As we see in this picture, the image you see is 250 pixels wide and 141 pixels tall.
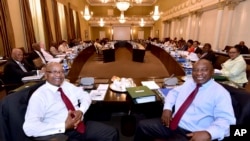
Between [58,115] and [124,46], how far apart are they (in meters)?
14.3

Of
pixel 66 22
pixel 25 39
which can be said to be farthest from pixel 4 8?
pixel 66 22

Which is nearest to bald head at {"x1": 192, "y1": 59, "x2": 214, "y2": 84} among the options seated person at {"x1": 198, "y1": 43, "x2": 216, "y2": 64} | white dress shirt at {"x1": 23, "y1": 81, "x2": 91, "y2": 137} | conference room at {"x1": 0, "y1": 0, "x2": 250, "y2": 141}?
conference room at {"x1": 0, "y1": 0, "x2": 250, "y2": 141}

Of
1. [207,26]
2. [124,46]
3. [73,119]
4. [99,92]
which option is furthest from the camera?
[124,46]

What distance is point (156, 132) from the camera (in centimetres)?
160

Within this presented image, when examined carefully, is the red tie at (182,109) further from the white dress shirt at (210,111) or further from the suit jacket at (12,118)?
the suit jacket at (12,118)

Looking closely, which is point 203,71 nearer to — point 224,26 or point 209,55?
point 209,55

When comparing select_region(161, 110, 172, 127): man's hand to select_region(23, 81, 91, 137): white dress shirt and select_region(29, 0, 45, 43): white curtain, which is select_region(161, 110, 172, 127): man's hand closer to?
select_region(23, 81, 91, 137): white dress shirt

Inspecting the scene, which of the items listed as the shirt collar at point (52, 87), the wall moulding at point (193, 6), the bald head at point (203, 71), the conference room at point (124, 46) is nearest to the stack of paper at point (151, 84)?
the conference room at point (124, 46)

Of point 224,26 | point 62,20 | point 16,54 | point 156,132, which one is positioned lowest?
point 156,132

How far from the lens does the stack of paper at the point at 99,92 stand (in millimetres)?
1760

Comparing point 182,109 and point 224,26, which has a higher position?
point 224,26

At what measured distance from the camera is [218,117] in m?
1.34

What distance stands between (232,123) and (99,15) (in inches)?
809

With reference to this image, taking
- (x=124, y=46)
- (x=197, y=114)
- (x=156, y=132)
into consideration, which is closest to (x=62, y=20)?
(x=124, y=46)
